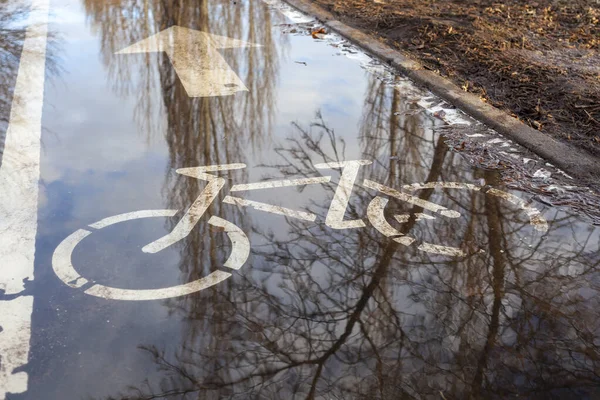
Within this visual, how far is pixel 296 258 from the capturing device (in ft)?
13.3

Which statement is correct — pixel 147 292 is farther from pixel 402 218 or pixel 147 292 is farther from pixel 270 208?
pixel 402 218

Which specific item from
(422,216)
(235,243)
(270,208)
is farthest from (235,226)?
(422,216)

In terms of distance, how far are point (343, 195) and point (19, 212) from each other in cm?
227

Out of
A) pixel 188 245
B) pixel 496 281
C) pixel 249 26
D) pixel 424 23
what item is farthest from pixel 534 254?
pixel 249 26

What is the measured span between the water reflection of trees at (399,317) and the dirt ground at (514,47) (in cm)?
200

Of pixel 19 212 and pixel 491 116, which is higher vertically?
pixel 491 116

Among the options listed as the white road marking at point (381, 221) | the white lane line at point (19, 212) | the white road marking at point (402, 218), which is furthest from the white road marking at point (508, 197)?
the white lane line at point (19, 212)

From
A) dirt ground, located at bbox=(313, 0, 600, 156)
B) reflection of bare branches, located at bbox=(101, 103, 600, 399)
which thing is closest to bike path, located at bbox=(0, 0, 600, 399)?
reflection of bare branches, located at bbox=(101, 103, 600, 399)

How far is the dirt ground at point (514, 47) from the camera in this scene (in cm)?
641

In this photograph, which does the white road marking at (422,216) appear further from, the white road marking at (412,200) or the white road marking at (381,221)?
the white road marking at (381,221)

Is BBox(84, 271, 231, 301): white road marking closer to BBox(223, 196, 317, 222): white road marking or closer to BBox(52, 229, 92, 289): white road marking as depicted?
BBox(52, 229, 92, 289): white road marking

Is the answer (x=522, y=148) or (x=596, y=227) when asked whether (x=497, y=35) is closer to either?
(x=522, y=148)

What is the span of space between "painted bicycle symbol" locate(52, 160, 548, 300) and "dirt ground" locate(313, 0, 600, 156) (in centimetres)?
184

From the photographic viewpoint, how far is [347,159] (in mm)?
5547
